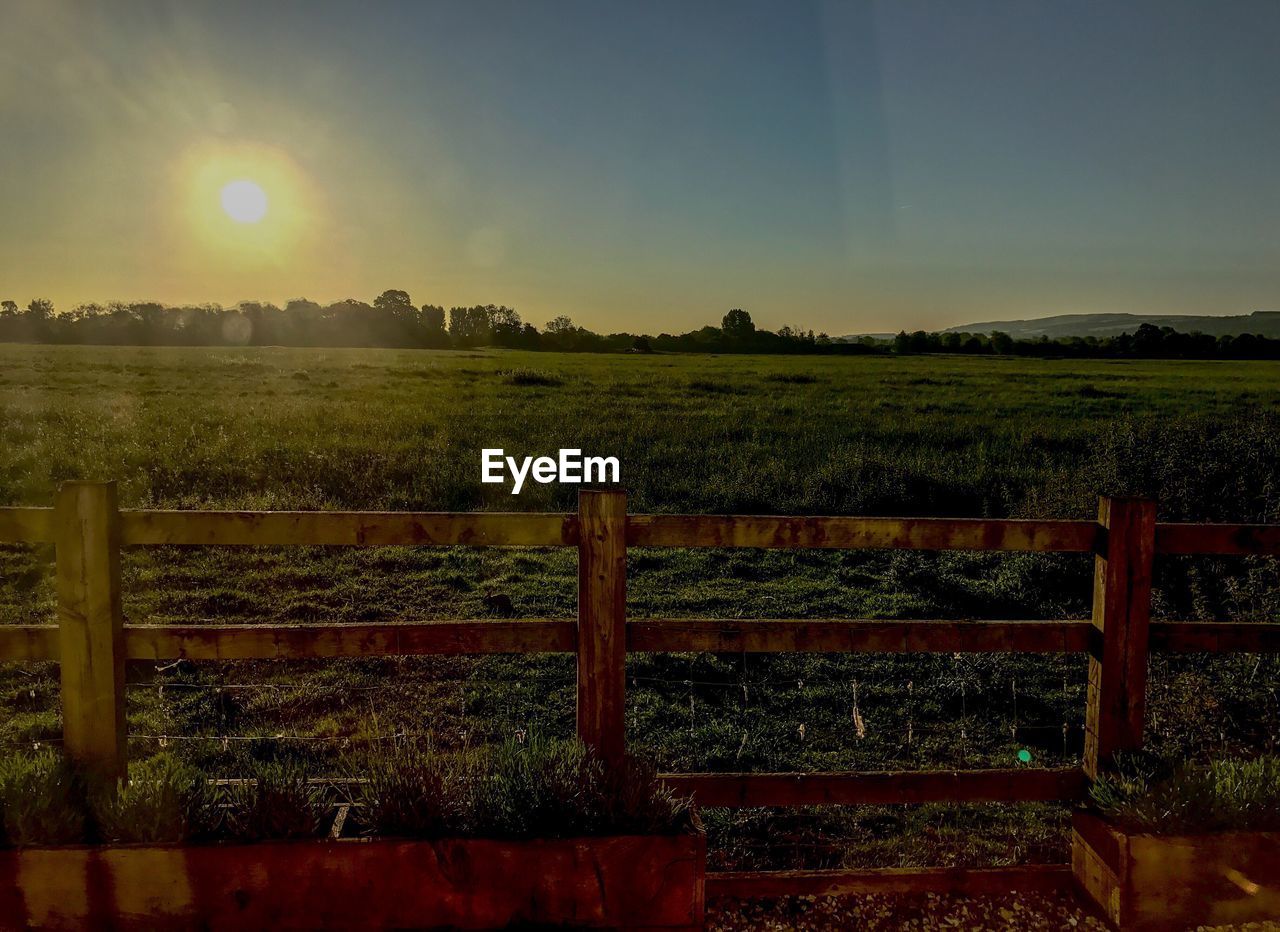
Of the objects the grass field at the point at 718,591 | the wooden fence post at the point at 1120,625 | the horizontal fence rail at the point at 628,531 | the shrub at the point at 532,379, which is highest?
the shrub at the point at 532,379

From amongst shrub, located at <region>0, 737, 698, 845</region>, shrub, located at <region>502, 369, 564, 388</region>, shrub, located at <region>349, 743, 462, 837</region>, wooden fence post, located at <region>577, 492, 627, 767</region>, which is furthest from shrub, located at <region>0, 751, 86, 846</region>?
A: shrub, located at <region>502, 369, 564, 388</region>

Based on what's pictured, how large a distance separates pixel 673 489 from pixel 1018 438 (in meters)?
13.7

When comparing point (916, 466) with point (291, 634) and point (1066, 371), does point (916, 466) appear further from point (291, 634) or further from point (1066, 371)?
point (1066, 371)

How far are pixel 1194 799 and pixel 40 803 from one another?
4.77 m

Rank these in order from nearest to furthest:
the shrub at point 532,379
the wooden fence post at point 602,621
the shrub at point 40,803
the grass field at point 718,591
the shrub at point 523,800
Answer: the shrub at point 40,803
the shrub at point 523,800
the wooden fence post at point 602,621
the grass field at point 718,591
the shrub at point 532,379

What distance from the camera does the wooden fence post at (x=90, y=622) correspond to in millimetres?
3801

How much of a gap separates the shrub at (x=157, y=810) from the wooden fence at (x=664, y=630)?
0.38m

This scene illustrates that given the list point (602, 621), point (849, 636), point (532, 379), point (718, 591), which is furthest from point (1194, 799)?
point (532, 379)

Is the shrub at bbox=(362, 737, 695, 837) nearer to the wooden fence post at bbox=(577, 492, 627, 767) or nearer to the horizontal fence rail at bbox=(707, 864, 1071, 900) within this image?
Result: the wooden fence post at bbox=(577, 492, 627, 767)

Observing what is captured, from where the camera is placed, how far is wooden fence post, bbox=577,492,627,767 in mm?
3930

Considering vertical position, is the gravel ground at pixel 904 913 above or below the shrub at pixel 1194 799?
below

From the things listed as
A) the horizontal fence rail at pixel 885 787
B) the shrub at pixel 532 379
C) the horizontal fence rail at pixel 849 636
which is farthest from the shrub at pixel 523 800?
the shrub at pixel 532 379

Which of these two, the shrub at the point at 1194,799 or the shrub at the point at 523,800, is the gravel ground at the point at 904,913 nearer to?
the shrub at the point at 1194,799

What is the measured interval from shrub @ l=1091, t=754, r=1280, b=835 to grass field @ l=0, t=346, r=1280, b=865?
4.56 ft
